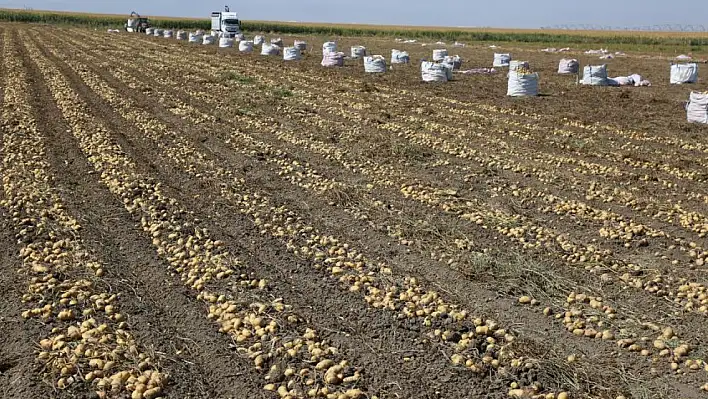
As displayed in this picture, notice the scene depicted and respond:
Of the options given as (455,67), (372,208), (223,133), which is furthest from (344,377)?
(455,67)

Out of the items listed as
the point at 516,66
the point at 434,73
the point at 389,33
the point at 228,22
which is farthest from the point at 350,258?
the point at 389,33

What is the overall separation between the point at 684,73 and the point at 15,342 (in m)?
20.0

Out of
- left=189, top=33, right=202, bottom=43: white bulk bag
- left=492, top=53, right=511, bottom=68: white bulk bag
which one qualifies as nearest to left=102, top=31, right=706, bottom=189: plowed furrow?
left=492, top=53, right=511, bottom=68: white bulk bag

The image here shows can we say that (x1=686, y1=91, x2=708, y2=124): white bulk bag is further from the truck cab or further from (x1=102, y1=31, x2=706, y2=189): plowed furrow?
the truck cab

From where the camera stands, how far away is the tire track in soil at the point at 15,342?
3.87 m

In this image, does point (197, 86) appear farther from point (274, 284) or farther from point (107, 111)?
point (274, 284)

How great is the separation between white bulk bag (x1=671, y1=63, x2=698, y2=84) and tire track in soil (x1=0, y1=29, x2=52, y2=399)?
63.2 ft

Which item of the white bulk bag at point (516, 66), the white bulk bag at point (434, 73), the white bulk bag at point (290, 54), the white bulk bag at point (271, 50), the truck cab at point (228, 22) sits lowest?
the white bulk bag at point (434, 73)

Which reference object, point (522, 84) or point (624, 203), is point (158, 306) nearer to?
point (624, 203)

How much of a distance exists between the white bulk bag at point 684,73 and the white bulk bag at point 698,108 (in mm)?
7478

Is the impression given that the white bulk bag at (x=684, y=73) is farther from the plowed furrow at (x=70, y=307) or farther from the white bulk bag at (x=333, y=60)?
the plowed furrow at (x=70, y=307)

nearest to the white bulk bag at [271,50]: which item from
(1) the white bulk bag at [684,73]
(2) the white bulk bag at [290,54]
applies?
(2) the white bulk bag at [290,54]

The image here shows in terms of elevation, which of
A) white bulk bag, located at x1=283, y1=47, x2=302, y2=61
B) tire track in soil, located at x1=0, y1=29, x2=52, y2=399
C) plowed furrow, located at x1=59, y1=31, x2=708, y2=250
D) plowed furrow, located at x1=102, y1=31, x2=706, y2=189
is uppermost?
white bulk bag, located at x1=283, y1=47, x2=302, y2=61

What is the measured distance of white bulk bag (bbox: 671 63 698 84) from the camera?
1892cm
